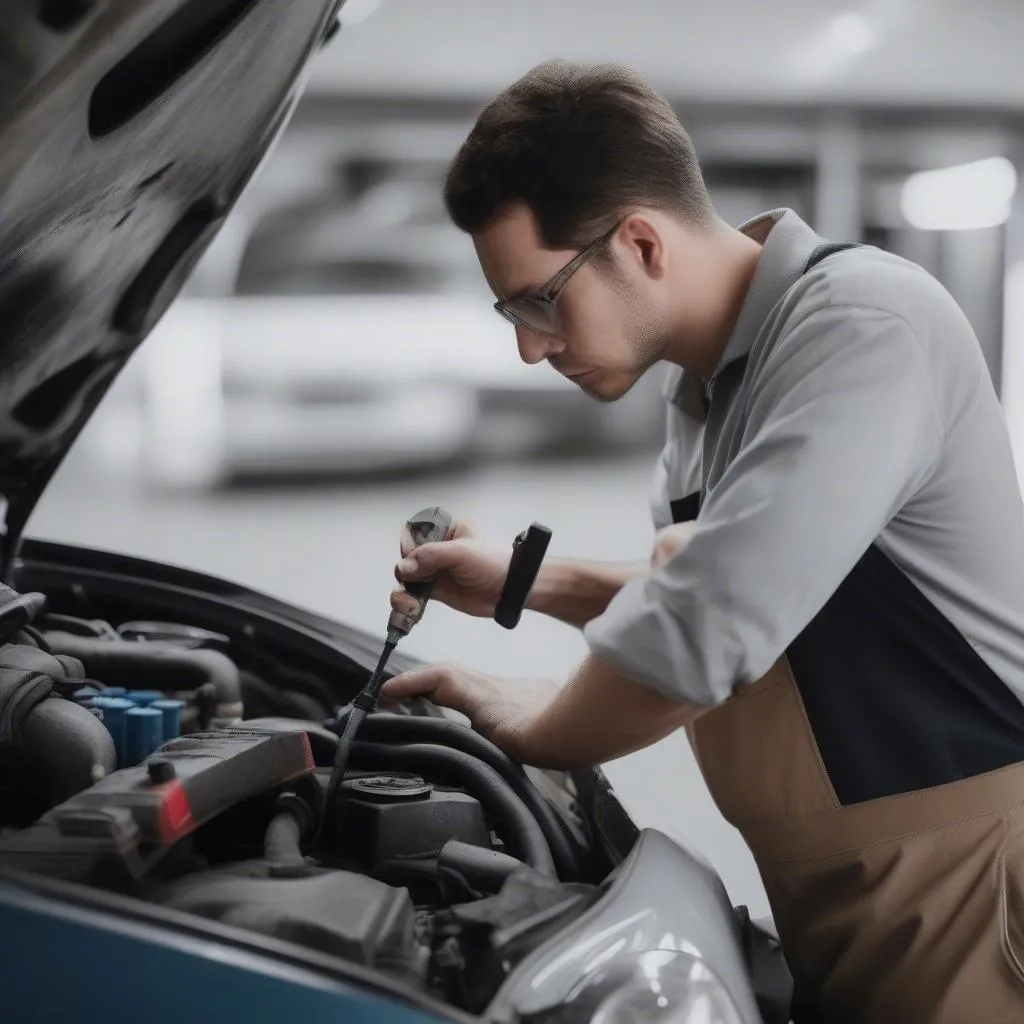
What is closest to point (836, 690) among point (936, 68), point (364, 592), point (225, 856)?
point (225, 856)

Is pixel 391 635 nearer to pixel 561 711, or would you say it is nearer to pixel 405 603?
pixel 405 603

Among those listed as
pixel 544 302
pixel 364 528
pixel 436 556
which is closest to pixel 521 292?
pixel 544 302

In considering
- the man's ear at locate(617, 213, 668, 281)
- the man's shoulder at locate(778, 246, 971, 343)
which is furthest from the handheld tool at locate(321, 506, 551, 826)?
the man's shoulder at locate(778, 246, 971, 343)

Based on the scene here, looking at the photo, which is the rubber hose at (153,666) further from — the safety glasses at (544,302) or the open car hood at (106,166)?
the safety glasses at (544,302)

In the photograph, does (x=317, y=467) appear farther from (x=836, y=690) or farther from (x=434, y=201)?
(x=836, y=690)

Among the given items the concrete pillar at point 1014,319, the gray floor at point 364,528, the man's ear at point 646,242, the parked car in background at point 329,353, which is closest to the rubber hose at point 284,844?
the man's ear at point 646,242

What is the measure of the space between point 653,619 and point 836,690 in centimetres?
22

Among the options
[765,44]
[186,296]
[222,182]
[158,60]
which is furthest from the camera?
[765,44]

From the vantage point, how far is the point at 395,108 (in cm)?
498

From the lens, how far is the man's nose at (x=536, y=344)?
3.90 ft

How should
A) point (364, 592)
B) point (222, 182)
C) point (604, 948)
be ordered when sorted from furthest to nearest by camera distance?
point (364, 592), point (222, 182), point (604, 948)

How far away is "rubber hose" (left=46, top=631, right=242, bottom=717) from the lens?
1.42 m

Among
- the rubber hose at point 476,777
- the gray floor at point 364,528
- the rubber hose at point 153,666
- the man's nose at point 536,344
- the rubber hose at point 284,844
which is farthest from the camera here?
the gray floor at point 364,528

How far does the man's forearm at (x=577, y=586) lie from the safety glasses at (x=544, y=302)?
0.40 m
